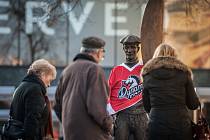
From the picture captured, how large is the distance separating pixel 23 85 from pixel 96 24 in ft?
59.6

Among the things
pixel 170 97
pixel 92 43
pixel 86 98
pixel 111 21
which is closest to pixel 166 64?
pixel 170 97

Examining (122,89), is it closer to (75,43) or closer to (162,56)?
(162,56)

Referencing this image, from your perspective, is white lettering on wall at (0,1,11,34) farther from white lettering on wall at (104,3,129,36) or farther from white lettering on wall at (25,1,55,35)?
white lettering on wall at (104,3,129,36)

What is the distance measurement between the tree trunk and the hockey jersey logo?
1.58 meters

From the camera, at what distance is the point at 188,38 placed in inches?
1025

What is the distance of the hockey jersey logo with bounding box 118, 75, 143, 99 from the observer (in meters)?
8.93

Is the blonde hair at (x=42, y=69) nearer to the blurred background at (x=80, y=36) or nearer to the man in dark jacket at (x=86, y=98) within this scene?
the man in dark jacket at (x=86, y=98)

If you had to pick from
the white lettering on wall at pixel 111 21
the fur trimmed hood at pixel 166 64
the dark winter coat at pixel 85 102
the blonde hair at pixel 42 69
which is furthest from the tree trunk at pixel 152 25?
the white lettering on wall at pixel 111 21

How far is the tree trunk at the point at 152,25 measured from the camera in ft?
34.5

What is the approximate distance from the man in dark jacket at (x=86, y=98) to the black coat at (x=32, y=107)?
1.09 metres

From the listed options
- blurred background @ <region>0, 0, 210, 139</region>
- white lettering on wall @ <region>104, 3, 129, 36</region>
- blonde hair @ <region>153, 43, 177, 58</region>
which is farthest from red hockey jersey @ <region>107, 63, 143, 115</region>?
white lettering on wall @ <region>104, 3, 129, 36</region>

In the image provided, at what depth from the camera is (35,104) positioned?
8039mm

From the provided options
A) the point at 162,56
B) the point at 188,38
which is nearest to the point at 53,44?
the point at 188,38

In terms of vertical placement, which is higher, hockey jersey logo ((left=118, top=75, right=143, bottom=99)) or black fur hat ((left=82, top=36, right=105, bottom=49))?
black fur hat ((left=82, top=36, right=105, bottom=49))
